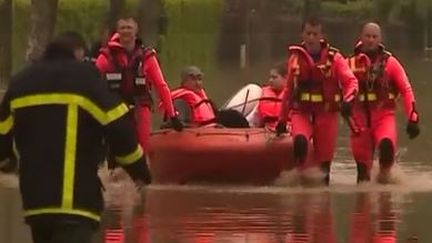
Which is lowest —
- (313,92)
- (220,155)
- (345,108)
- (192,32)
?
(192,32)

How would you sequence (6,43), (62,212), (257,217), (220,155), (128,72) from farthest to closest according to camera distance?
(6,43) < (220,155) < (128,72) < (257,217) < (62,212)

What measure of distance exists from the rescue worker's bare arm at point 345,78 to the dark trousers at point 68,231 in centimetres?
776

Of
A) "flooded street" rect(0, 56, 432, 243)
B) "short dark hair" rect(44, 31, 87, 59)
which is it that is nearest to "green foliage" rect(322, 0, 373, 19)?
"flooded street" rect(0, 56, 432, 243)

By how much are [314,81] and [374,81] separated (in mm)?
613

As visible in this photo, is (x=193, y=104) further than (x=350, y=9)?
No

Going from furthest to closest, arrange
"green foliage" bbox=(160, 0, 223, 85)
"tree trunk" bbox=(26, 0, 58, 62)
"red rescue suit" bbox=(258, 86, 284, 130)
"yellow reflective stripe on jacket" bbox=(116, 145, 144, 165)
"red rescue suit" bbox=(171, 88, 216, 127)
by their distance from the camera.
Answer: "green foliage" bbox=(160, 0, 223, 85)
"tree trunk" bbox=(26, 0, 58, 62)
"red rescue suit" bbox=(258, 86, 284, 130)
"red rescue suit" bbox=(171, 88, 216, 127)
"yellow reflective stripe on jacket" bbox=(116, 145, 144, 165)

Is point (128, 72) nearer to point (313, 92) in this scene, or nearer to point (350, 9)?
point (313, 92)

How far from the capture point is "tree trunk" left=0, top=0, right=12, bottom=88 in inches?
1351

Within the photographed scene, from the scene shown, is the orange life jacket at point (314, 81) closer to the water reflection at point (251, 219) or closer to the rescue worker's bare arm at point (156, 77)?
the water reflection at point (251, 219)

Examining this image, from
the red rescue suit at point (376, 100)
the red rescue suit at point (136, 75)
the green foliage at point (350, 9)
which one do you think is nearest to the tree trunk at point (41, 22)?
the red rescue suit at point (136, 75)

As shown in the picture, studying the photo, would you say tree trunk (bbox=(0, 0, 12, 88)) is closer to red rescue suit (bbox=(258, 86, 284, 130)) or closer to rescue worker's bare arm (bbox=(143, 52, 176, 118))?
red rescue suit (bbox=(258, 86, 284, 130))

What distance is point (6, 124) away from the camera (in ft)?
28.7

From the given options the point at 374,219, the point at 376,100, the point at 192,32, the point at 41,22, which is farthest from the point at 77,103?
the point at 192,32

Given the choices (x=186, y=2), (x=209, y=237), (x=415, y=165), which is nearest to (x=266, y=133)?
(x=415, y=165)
